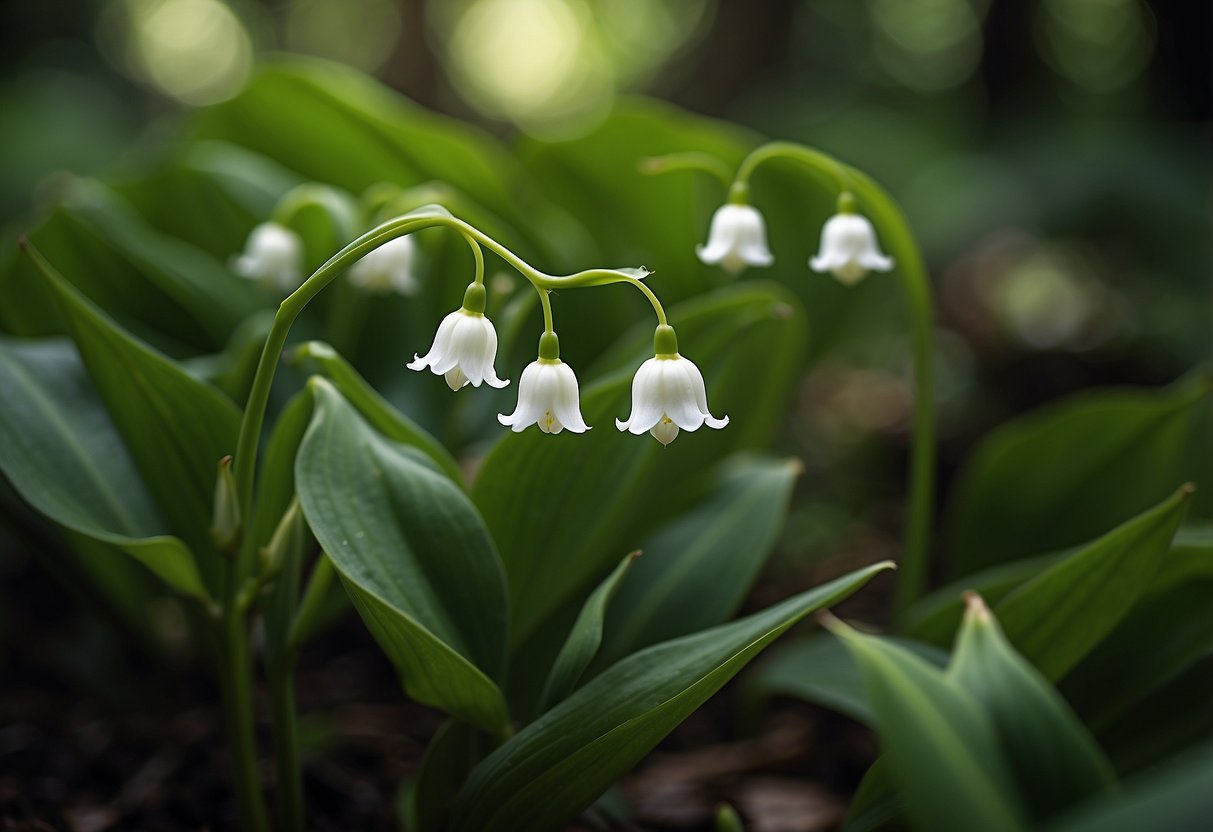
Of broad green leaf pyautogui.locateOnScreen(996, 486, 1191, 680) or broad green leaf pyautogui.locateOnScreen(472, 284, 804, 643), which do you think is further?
broad green leaf pyautogui.locateOnScreen(472, 284, 804, 643)

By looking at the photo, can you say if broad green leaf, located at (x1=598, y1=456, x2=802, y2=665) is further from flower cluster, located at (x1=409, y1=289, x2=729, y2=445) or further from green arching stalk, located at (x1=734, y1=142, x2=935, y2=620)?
flower cluster, located at (x1=409, y1=289, x2=729, y2=445)

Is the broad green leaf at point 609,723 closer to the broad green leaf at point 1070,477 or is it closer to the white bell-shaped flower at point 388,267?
the white bell-shaped flower at point 388,267

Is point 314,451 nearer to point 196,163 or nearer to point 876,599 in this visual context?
point 196,163

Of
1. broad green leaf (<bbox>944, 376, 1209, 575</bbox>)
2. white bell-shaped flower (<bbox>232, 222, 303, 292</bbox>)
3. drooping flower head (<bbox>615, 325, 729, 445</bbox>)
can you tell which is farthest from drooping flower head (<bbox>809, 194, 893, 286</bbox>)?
white bell-shaped flower (<bbox>232, 222, 303, 292</bbox>)

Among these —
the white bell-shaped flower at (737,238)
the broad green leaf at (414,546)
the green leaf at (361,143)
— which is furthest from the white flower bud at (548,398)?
the green leaf at (361,143)

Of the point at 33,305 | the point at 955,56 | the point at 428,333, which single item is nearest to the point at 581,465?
the point at 428,333

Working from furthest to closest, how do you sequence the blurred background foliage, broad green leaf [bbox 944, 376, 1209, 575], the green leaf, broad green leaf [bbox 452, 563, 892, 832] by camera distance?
the blurred background foliage < the green leaf < broad green leaf [bbox 944, 376, 1209, 575] < broad green leaf [bbox 452, 563, 892, 832]

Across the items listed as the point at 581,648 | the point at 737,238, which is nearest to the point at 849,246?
the point at 737,238
